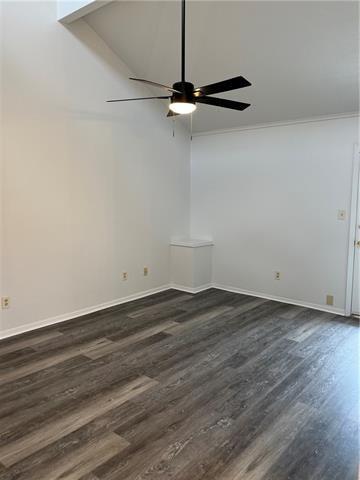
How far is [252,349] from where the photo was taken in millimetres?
3307

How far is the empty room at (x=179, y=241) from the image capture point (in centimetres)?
212

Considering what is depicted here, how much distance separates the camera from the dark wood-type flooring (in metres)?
1.86

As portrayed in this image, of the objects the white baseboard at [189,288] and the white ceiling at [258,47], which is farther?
the white baseboard at [189,288]

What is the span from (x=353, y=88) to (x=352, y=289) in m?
2.34

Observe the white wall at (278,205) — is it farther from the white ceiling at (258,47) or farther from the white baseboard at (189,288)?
A: the white ceiling at (258,47)

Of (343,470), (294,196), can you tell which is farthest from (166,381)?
(294,196)

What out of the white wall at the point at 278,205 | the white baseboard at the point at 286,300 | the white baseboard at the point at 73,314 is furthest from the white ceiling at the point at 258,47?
the white baseboard at the point at 73,314

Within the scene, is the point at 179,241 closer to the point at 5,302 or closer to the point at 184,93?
the point at 5,302

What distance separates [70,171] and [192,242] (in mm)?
2175

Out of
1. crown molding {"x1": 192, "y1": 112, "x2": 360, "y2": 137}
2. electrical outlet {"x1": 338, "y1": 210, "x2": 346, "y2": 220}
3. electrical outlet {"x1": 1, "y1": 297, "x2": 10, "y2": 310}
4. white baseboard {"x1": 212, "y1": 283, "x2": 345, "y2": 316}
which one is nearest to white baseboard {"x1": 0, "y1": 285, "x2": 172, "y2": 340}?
electrical outlet {"x1": 1, "y1": 297, "x2": 10, "y2": 310}

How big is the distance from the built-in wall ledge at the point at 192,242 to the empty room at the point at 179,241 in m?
0.04

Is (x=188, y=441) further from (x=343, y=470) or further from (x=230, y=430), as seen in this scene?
(x=343, y=470)

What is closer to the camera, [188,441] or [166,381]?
[188,441]

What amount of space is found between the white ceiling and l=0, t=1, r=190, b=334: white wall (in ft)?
1.58
